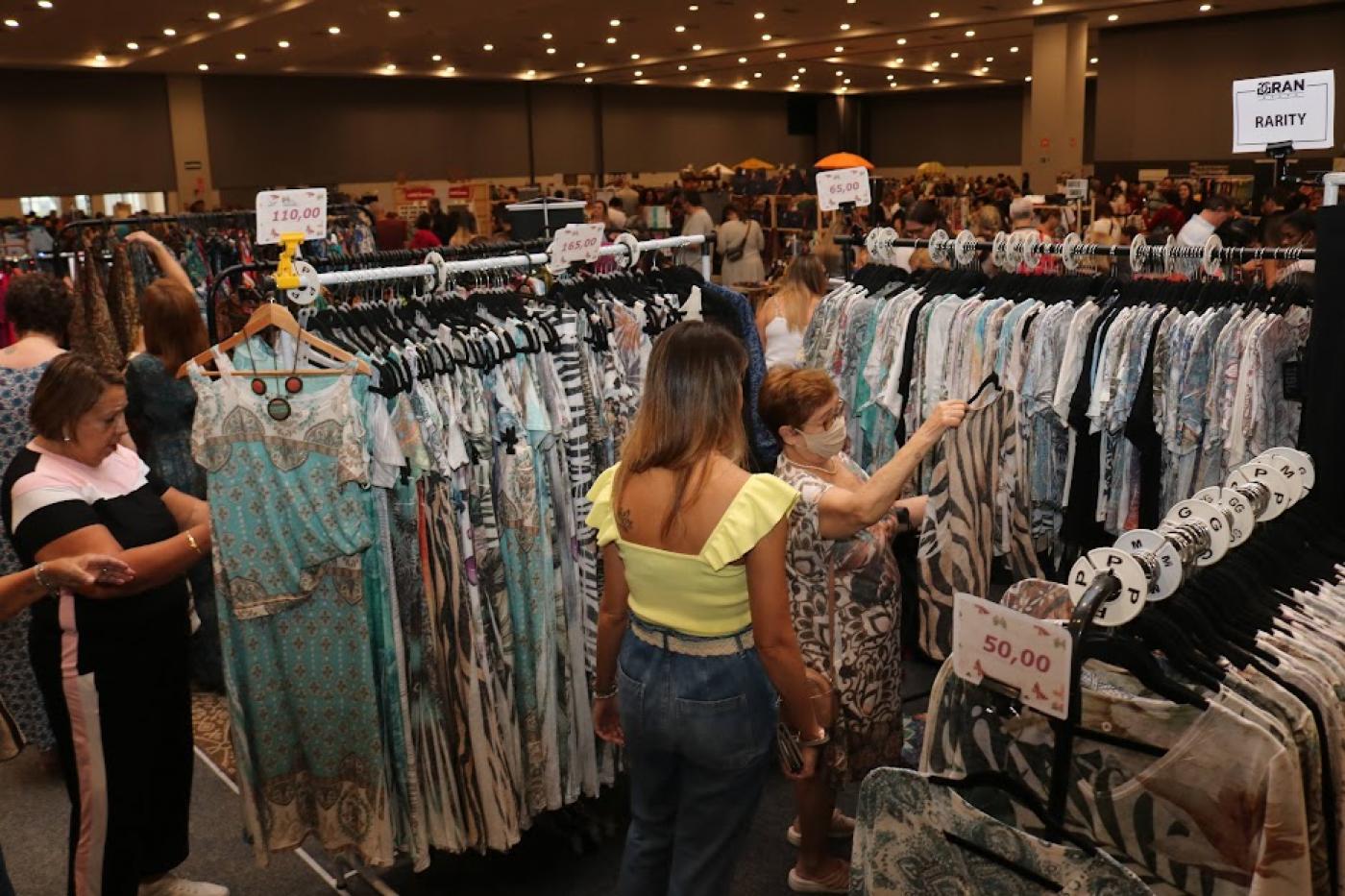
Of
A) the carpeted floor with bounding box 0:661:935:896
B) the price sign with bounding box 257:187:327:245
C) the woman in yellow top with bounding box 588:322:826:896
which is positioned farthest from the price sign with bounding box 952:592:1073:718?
the price sign with bounding box 257:187:327:245

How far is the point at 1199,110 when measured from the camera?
58.0 feet

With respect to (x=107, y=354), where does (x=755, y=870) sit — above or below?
below

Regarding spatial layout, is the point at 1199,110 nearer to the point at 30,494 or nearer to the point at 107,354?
the point at 107,354

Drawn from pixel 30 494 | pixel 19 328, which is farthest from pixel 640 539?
pixel 19 328

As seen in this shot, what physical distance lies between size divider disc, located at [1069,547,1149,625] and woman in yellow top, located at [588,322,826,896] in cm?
66

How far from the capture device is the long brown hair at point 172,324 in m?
4.02

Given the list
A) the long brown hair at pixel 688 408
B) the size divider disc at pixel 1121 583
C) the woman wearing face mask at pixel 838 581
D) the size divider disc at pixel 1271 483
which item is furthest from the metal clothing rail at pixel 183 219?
the size divider disc at pixel 1121 583

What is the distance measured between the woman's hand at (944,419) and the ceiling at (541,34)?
41.0 feet

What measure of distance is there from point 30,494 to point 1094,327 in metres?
3.29

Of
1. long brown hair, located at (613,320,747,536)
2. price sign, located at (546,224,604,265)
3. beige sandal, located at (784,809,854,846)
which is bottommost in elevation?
beige sandal, located at (784,809,854,846)

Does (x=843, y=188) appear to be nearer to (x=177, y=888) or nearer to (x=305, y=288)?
(x=305, y=288)

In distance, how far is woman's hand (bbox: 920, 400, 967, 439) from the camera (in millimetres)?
2848

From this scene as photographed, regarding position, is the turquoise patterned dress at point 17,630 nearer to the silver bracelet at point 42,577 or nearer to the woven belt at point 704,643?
the silver bracelet at point 42,577

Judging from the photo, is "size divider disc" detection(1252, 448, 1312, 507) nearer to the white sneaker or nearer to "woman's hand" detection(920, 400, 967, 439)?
"woman's hand" detection(920, 400, 967, 439)
